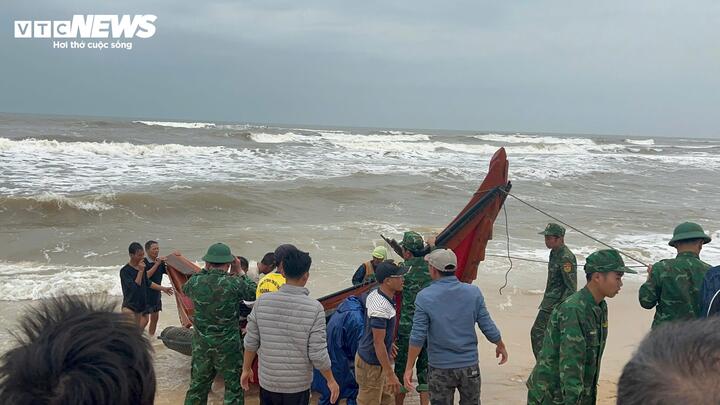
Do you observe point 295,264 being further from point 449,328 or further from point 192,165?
point 192,165

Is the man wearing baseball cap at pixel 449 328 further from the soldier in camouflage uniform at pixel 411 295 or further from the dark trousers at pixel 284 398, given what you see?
the soldier in camouflage uniform at pixel 411 295

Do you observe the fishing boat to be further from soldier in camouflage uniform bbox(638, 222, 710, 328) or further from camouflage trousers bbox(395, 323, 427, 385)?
soldier in camouflage uniform bbox(638, 222, 710, 328)

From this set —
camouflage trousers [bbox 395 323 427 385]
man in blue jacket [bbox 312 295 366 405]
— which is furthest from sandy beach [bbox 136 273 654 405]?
man in blue jacket [bbox 312 295 366 405]

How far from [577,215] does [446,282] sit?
1519 cm

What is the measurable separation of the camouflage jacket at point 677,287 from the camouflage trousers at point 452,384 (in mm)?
1401

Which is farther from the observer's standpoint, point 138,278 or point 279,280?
point 138,278

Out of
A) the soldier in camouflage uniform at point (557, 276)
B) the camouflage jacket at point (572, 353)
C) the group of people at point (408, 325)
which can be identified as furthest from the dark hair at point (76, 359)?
the soldier in camouflage uniform at point (557, 276)

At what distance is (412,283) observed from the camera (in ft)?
16.4

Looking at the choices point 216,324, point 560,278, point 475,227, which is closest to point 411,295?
point 475,227

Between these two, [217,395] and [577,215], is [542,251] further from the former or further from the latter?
[217,395]

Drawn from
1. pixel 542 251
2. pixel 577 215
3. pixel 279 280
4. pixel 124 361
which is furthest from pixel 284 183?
pixel 124 361

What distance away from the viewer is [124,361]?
125 centimetres

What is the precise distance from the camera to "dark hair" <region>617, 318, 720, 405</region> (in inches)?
41.4

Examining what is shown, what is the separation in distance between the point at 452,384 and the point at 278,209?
1408cm
